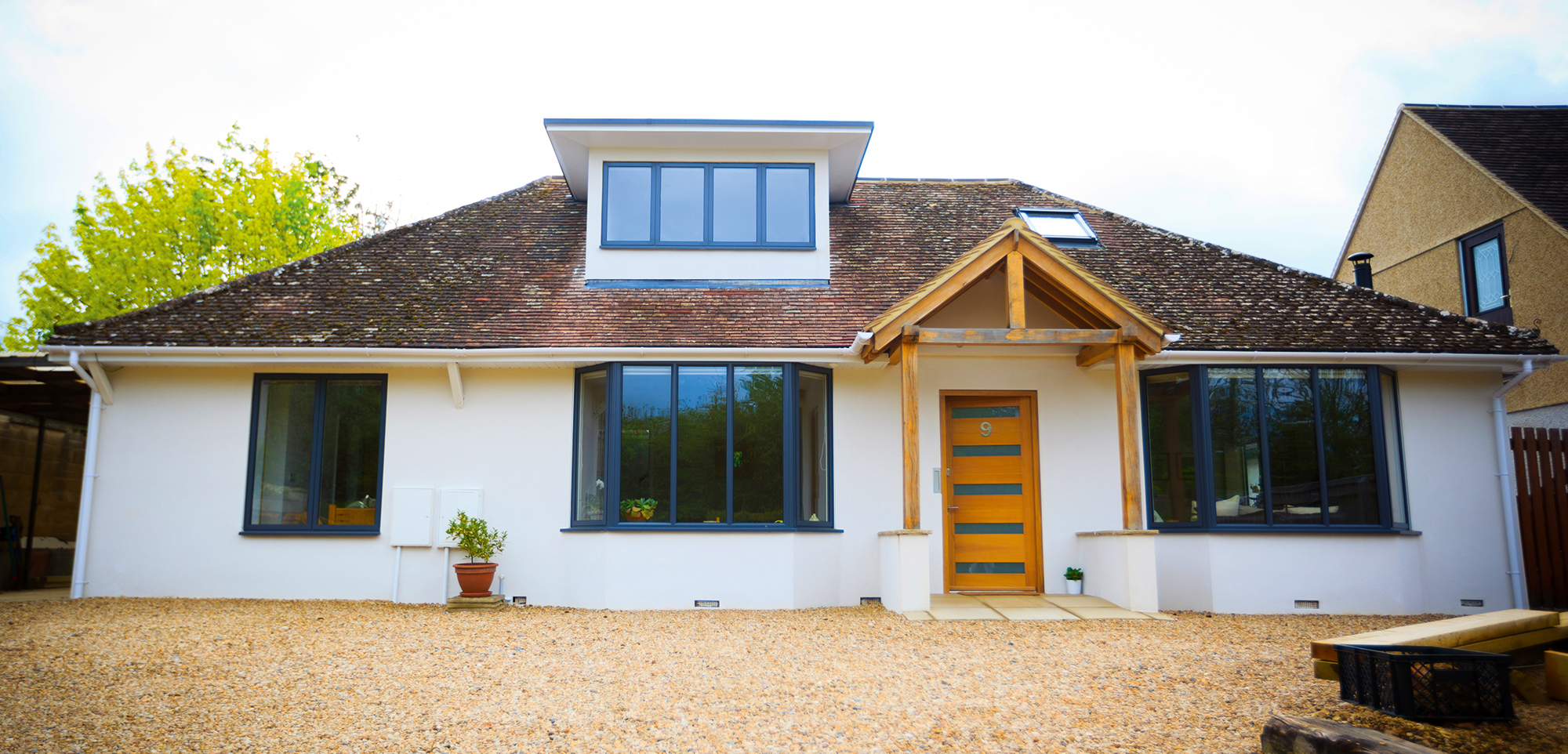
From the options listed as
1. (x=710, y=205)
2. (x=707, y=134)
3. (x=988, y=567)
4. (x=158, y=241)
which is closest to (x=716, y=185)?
(x=710, y=205)

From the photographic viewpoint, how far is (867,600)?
9.34 metres

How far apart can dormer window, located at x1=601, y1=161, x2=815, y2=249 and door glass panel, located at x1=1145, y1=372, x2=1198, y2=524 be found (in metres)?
4.49

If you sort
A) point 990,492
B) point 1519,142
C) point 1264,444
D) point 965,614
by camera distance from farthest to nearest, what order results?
point 1519,142
point 990,492
point 1264,444
point 965,614

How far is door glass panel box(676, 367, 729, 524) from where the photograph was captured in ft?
30.3

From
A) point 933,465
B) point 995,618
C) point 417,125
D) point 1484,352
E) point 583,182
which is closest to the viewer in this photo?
point 995,618

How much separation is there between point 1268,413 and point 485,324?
884cm

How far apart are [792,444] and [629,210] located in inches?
149

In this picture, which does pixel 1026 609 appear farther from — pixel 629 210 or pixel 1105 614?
pixel 629 210

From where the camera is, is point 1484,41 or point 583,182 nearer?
point 1484,41

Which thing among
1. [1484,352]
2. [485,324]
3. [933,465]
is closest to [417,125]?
[485,324]

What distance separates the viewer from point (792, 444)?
9.34 meters

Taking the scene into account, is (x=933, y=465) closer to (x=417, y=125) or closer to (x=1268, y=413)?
(x=1268, y=413)

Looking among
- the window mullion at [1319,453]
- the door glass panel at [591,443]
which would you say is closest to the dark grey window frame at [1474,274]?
the window mullion at [1319,453]

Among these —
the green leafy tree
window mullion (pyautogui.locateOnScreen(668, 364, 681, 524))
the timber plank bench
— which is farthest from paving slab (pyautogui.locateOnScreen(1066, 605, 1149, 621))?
the green leafy tree
